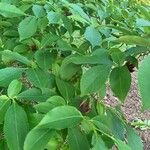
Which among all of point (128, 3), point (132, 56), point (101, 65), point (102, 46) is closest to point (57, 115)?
point (101, 65)

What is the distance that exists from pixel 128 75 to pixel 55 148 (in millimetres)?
297

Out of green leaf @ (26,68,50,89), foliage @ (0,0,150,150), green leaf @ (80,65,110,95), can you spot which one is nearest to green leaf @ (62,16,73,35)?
foliage @ (0,0,150,150)

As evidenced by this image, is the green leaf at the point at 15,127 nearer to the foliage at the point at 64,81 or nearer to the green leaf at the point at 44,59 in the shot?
the foliage at the point at 64,81

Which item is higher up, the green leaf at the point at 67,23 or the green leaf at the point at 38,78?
the green leaf at the point at 67,23

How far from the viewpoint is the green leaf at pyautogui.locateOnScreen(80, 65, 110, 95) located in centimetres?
99

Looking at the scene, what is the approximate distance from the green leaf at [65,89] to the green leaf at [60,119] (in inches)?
9.1

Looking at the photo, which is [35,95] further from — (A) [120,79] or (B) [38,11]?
(B) [38,11]

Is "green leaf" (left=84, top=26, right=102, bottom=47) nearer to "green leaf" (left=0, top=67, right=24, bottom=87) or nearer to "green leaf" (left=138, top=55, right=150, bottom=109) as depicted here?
"green leaf" (left=0, top=67, right=24, bottom=87)

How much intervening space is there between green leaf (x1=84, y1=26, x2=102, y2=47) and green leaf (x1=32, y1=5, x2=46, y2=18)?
0.59 feet

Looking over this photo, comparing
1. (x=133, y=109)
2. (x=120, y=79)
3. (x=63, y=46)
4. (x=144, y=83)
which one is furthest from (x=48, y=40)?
Answer: (x=133, y=109)

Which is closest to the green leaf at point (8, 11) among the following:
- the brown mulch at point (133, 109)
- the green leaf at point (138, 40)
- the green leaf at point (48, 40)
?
the green leaf at point (48, 40)

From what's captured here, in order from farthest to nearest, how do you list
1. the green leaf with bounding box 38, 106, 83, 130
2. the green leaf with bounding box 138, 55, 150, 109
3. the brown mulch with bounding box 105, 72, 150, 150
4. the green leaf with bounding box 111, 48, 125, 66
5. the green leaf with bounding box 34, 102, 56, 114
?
the brown mulch with bounding box 105, 72, 150, 150 < the green leaf with bounding box 111, 48, 125, 66 < the green leaf with bounding box 34, 102, 56, 114 < the green leaf with bounding box 38, 106, 83, 130 < the green leaf with bounding box 138, 55, 150, 109

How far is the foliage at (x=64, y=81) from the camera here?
848 mm

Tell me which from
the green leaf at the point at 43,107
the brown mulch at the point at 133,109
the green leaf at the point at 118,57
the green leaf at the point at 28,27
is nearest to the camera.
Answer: the green leaf at the point at 43,107
